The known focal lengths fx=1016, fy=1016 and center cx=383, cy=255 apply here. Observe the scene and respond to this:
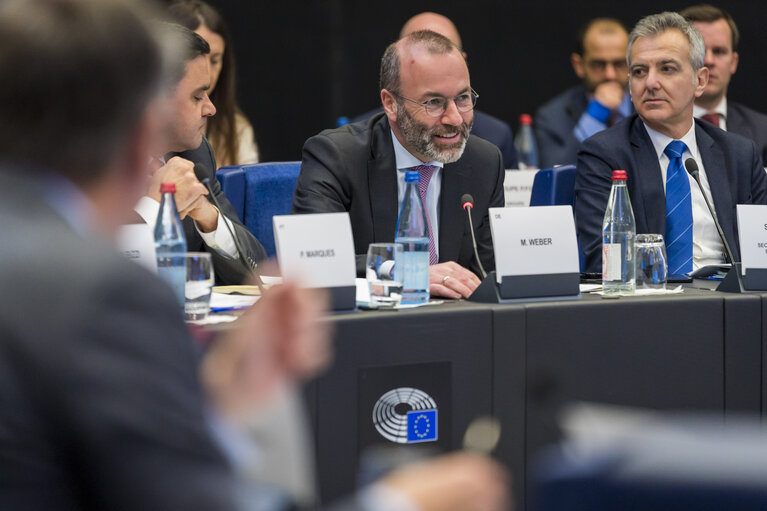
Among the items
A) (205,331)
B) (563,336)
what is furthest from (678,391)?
(205,331)

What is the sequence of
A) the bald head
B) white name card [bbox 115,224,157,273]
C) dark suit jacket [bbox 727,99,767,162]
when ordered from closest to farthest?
white name card [bbox 115,224,157,273] < dark suit jacket [bbox 727,99,767,162] < the bald head

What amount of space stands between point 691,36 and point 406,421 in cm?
203

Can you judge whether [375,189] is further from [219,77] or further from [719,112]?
[719,112]

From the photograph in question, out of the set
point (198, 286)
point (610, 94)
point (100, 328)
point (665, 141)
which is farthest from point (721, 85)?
point (100, 328)

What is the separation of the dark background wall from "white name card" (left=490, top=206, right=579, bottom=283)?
11.7 ft

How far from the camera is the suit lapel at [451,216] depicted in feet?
9.81

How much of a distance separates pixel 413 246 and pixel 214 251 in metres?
0.57

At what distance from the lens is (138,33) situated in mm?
880

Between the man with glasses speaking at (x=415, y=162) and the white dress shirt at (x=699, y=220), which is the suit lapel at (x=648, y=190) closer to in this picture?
the white dress shirt at (x=699, y=220)

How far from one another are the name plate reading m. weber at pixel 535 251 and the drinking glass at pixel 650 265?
0.98 feet

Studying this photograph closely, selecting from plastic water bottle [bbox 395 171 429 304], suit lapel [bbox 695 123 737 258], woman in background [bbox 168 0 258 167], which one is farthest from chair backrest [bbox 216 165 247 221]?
suit lapel [bbox 695 123 737 258]

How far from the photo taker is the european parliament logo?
208 centimetres

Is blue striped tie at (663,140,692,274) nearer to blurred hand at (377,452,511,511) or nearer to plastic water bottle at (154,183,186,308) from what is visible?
plastic water bottle at (154,183,186,308)

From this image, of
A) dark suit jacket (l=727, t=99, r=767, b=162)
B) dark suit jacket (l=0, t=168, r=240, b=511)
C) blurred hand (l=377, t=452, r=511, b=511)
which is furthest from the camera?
dark suit jacket (l=727, t=99, r=767, b=162)
